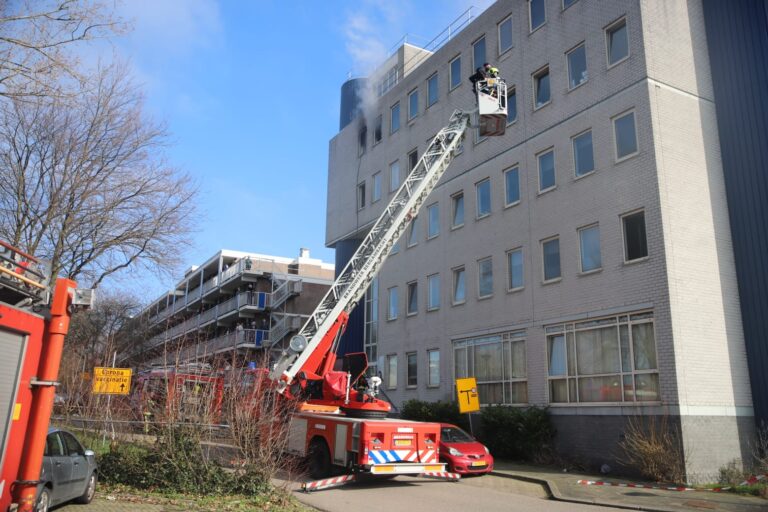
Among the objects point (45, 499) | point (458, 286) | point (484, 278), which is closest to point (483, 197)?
point (484, 278)

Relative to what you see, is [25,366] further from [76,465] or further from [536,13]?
[536,13]

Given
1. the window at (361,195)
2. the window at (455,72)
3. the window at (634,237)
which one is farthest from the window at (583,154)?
the window at (361,195)

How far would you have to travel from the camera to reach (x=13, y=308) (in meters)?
5.42

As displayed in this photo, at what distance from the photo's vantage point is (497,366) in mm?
22281

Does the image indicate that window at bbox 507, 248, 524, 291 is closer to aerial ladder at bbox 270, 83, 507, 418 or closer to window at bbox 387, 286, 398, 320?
aerial ladder at bbox 270, 83, 507, 418

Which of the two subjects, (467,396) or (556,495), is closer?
(556,495)

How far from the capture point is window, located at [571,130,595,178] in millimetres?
20281

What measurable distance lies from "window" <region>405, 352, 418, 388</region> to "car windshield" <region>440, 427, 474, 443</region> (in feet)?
30.7

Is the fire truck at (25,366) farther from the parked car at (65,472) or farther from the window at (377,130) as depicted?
the window at (377,130)

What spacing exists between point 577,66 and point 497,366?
34.1 ft

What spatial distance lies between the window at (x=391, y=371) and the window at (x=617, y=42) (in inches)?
585

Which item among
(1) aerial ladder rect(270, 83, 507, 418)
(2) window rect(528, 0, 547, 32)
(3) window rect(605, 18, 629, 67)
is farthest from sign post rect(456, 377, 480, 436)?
(2) window rect(528, 0, 547, 32)

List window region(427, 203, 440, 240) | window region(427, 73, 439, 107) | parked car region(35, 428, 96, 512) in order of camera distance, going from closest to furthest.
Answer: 1. parked car region(35, 428, 96, 512)
2. window region(427, 203, 440, 240)
3. window region(427, 73, 439, 107)

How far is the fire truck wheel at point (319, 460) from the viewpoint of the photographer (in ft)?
47.9
